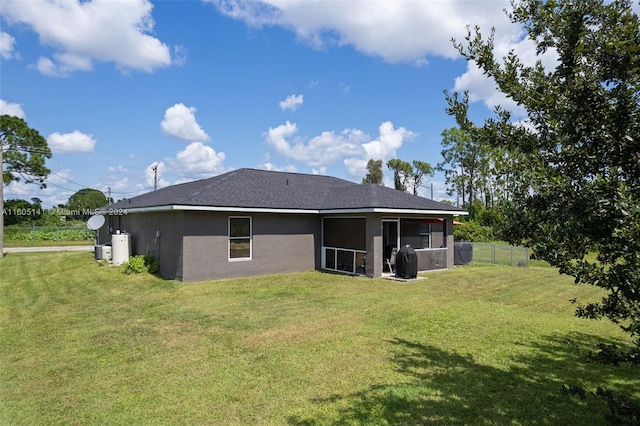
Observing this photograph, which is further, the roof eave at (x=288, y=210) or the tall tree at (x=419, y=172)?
the tall tree at (x=419, y=172)

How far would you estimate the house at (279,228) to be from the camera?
42.0ft

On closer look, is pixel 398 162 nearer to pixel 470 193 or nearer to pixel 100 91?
pixel 470 193

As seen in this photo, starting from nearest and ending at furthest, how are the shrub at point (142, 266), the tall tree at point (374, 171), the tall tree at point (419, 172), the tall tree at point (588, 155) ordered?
the tall tree at point (588, 155)
the shrub at point (142, 266)
the tall tree at point (374, 171)
the tall tree at point (419, 172)

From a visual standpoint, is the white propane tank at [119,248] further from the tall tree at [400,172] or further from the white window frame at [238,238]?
the tall tree at [400,172]

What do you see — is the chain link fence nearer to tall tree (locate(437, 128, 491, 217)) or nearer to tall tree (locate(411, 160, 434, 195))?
tall tree (locate(437, 128, 491, 217))

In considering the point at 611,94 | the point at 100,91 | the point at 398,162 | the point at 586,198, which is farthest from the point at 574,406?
the point at 398,162

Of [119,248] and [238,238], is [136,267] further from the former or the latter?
[238,238]

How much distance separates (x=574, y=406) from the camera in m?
4.14

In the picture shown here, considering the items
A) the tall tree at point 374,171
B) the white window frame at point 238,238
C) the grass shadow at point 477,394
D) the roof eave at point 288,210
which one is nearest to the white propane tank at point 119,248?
the roof eave at point 288,210

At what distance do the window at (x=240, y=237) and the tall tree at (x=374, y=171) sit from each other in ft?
141

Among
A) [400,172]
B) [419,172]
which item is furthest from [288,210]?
[419,172]

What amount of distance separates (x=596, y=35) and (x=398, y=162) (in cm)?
5574

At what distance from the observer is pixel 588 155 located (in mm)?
2820

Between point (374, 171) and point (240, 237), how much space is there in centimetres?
4405
